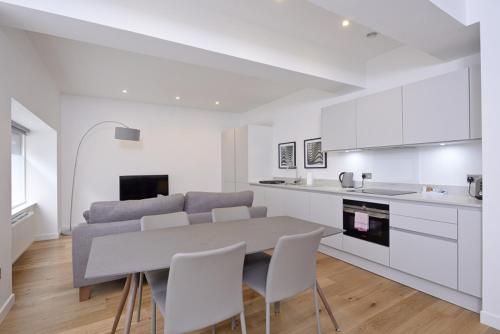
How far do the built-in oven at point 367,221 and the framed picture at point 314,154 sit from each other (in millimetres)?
1163

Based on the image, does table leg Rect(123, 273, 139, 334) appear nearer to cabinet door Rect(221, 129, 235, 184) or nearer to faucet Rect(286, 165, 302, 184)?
faucet Rect(286, 165, 302, 184)

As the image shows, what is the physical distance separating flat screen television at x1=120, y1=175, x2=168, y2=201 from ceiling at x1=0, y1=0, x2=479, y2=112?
1.95m

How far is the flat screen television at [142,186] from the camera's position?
16.1 feet

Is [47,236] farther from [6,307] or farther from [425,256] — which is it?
[425,256]

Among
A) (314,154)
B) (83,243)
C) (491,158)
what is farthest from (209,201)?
(491,158)

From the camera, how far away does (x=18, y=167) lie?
12.0ft

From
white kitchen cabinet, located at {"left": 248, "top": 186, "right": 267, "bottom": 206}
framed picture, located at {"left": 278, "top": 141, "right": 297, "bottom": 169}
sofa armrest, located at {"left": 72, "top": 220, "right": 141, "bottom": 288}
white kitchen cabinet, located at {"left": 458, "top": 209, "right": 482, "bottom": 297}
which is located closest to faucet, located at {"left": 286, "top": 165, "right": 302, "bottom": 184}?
framed picture, located at {"left": 278, "top": 141, "right": 297, "bottom": 169}

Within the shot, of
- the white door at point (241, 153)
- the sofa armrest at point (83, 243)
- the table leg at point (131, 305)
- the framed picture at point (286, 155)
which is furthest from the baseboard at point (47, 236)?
the framed picture at point (286, 155)

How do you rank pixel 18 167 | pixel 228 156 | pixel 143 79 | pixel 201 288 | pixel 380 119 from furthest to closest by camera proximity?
pixel 228 156, pixel 143 79, pixel 18 167, pixel 380 119, pixel 201 288

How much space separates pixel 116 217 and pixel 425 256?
9.70 feet

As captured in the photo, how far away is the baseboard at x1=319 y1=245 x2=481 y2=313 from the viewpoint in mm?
2081

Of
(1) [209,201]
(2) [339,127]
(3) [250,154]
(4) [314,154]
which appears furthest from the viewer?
(3) [250,154]

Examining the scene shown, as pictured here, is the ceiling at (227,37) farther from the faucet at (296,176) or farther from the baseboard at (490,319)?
the baseboard at (490,319)

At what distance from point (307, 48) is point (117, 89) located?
11.1 feet
